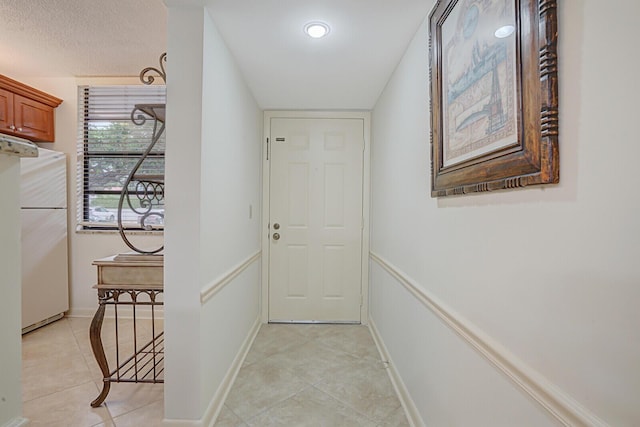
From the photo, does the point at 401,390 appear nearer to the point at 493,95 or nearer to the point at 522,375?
the point at 522,375

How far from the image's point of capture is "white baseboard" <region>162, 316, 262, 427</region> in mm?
1650

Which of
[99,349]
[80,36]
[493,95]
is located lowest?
[99,349]

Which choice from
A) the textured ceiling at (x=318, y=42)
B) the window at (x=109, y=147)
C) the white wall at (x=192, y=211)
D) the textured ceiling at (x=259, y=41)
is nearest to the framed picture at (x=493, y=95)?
the textured ceiling at (x=318, y=42)

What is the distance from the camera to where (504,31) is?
927mm

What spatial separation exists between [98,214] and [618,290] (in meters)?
4.03

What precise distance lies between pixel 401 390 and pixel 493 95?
1.79 meters

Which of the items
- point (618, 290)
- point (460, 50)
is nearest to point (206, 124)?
point (460, 50)

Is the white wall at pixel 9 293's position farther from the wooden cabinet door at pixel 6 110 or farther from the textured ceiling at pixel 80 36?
the wooden cabinet door at pixel 6 110

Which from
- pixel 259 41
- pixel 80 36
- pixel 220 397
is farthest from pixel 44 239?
pixel 259 41

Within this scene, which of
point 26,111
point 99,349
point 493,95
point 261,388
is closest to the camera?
point 493,95

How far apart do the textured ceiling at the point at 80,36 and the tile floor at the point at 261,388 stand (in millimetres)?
2481

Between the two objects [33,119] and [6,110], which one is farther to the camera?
[33,119]

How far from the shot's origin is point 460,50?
1.22m

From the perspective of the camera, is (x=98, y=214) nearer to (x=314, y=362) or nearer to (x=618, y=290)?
(x=314, y=362)
